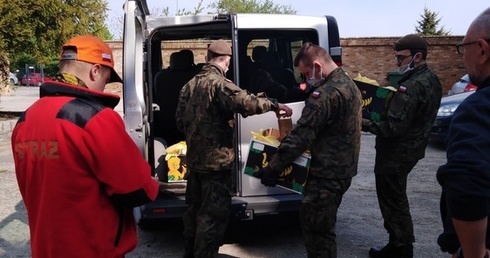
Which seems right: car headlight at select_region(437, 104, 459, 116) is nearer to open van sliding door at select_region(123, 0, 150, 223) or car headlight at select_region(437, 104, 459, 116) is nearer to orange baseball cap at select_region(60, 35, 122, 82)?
open van sliding door at select_region(123, 0, 150, 223)

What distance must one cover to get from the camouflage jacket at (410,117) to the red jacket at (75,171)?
242cm

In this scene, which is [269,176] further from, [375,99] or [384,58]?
[384,58]

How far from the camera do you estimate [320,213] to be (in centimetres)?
346

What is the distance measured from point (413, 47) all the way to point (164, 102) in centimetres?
272

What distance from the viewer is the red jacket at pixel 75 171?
210 cm

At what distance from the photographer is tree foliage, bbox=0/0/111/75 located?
42.4 feet

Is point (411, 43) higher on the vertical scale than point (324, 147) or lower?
higher

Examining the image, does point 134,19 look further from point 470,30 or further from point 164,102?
point 470,30

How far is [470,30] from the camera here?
1786mm

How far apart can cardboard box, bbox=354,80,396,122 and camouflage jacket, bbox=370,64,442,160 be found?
0.07 m

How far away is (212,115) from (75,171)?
195 centimetres

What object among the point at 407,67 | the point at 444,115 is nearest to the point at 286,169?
the point at 407,67

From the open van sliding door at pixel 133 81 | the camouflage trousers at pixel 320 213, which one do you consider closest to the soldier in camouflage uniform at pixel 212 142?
the open van sliding door at pixel 133 81

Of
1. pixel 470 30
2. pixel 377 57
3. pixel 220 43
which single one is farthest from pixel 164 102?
pixel 377 57
